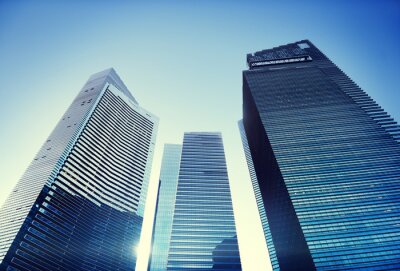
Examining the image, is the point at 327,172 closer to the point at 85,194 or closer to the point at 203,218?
the point at 203,218

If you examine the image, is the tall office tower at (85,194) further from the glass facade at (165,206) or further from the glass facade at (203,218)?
the glass facade at (203,218)

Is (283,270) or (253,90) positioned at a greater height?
(253,90)

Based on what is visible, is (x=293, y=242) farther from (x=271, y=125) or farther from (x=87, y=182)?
(x=87, y=182)

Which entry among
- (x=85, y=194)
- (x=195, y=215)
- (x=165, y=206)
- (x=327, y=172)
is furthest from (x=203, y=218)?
(x=327, y=172)

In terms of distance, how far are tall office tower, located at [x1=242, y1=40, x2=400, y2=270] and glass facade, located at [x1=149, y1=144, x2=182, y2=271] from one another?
52.6 metres

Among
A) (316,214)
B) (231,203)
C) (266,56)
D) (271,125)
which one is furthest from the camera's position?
(266,56)

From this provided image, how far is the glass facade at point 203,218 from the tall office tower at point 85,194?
21880mm

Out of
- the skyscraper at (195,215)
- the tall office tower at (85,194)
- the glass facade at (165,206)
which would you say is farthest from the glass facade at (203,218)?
the tall office tower at (85,194)

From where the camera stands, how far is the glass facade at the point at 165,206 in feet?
411

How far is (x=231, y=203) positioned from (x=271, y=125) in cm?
5574

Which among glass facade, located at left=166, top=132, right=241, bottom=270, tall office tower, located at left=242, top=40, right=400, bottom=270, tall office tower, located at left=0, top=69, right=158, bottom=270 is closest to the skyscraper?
glass facade, located at left=166, top=132, right=241, bottom=270

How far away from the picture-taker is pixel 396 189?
297 feet

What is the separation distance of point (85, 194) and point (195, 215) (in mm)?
58487

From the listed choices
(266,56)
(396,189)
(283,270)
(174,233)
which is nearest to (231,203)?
(174,233)
